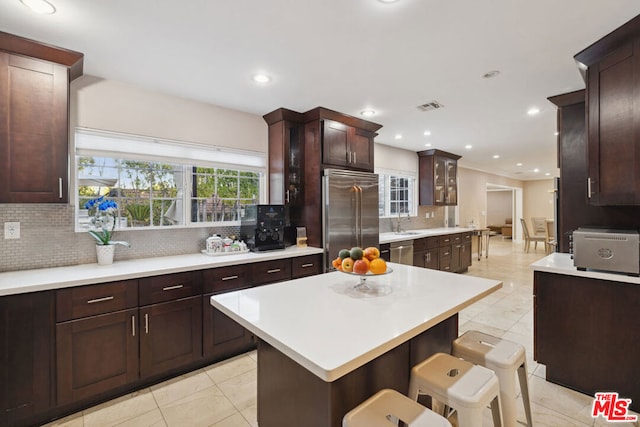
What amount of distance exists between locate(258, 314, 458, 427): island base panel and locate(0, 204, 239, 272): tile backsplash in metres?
1.87

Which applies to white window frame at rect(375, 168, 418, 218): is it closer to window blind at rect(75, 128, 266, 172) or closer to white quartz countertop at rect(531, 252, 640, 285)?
window blind at rect(75, 128, 266, 172)

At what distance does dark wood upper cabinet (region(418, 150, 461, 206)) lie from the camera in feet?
19.5

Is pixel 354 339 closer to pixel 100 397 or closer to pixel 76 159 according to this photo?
pixel 100 397

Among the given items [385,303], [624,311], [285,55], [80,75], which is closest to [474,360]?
[385,303]

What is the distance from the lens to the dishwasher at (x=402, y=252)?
4391mm

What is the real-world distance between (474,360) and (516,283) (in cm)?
453

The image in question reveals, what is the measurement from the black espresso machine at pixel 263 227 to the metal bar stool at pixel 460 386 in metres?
2.16

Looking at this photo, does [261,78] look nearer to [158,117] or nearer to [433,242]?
[158,117]

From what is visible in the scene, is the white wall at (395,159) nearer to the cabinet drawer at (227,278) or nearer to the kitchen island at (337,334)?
the cabinet drawer at (227,278)

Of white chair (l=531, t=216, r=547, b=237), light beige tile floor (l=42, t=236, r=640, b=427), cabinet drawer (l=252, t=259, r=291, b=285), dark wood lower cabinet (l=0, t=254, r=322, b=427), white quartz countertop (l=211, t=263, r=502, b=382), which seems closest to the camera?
white quartz countertop (l=211, t=263, r=502, b=382)

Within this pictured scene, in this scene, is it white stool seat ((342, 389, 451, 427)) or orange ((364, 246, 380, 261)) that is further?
orange ((364, 246, 380, 261))

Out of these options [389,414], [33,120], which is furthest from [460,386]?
[33,120]

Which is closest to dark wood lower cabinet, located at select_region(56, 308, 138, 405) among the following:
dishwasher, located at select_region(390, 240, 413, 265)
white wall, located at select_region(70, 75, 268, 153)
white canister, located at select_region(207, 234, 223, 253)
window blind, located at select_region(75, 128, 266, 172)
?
white canister, located at select_region(207, 234, 223, 253)

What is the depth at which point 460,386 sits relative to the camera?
1254 millimetres
